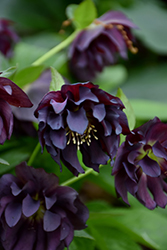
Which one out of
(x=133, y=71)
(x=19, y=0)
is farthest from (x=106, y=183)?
(x=19, y=0)

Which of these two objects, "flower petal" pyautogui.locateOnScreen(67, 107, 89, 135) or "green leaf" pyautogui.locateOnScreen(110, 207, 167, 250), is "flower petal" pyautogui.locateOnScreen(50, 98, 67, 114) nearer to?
"flower petal" pyautogui.locateOnScreen(67, 107, 89, 135)

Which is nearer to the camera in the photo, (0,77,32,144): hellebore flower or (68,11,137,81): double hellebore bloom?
(0,77,32,144): hellebore flower

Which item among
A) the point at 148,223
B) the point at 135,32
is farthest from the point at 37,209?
the point at 135,32

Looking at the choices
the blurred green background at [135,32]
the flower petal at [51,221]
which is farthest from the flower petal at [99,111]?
the blurred green background at [135,32]

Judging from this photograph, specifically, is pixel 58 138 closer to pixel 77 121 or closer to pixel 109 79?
pixel 77 121

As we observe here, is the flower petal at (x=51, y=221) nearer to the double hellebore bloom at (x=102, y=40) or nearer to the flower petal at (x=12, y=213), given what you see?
the flower petal at (x=12, y=213)

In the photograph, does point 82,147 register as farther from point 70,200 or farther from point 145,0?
point 145,0

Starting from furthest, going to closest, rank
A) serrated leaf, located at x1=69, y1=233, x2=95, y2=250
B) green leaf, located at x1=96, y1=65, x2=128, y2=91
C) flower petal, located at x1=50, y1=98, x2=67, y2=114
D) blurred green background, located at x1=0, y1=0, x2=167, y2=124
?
blurred green background, located at x1=0, y1=0, x2=167, y2=124 → green leaf, located at x1=96, y1=65, x2=128, y2=91 → serrated leaf, located at x1=69, y1=233, x2=95, y2=250 → flower petal, located at x1=50, y1=98, x2=67, y2=114

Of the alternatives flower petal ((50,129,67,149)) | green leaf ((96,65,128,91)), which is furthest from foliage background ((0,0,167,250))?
flower petal ((50,129,67,149))
